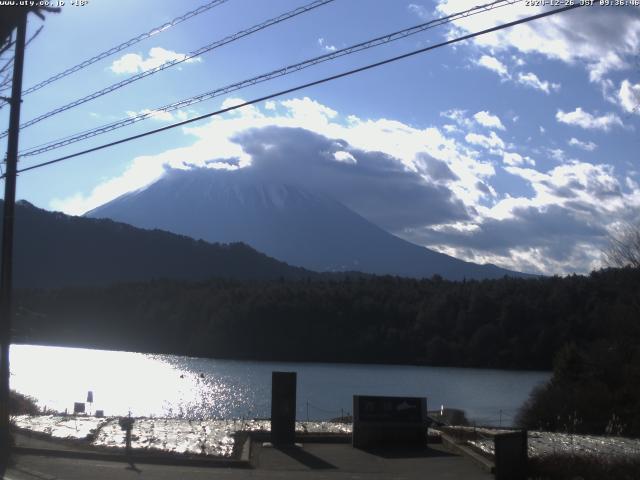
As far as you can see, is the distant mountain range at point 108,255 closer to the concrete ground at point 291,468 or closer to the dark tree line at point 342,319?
the dark tree line at point 342,319

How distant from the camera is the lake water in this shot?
49.7 meters

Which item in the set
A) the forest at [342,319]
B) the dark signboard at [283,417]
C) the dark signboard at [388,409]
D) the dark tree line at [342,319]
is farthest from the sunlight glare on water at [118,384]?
the dark signboard at [388,409]

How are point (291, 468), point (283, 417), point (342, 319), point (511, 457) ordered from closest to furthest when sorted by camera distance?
point (511, 457) < point (291, 468) < point (283, 417) < point (342, 319)

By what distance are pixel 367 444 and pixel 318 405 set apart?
34450 mm

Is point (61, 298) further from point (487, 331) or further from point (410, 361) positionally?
point (487, 331)

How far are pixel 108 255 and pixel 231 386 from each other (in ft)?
367

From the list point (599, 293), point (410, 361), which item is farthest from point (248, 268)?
point (599, 293)

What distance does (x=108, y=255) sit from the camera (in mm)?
168500

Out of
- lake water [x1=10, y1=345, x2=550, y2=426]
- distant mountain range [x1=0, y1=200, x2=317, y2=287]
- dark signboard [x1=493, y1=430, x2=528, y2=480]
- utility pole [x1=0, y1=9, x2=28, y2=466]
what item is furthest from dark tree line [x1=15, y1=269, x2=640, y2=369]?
→ utility pole [x1=0, y1=9, x2=28, y2=466]

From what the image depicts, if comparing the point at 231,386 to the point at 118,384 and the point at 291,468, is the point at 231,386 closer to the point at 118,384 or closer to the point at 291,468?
the point at 118,384

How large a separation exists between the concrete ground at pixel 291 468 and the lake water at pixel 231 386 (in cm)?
2256

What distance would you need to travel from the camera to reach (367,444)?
58.0 feet

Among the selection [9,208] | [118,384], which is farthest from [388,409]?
[118,384]

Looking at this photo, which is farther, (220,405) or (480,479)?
(220,405)
